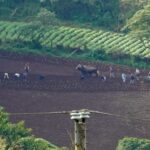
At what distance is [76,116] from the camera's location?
15.4m

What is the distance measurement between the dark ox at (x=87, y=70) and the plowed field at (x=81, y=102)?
A: 0.43 metres

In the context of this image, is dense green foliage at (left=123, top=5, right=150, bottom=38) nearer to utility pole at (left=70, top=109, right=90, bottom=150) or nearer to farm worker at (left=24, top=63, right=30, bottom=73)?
farm worker at (left=24, top=63, right=30, bottom=73)

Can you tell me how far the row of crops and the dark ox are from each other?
4397mm

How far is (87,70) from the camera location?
5825 cm

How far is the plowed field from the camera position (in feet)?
173

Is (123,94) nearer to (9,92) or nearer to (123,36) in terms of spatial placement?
(9,92)

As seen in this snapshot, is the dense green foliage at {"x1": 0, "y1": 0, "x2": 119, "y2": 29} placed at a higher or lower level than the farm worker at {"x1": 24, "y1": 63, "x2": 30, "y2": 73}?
higher

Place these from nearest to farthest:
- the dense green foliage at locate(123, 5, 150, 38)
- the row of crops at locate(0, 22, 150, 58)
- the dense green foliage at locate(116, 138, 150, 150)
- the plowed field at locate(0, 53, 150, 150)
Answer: the dense green foliage at locate(116, 138, 150, 150) → the plowed field at locate(0, 53, 150, 150) → the row of crops at locate(0, 22, 150, 58) → the dense green foliage at locate(123, 5, 150, 38)

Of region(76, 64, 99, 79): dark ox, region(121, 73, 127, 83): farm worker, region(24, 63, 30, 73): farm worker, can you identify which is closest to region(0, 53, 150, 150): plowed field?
region(121, 73, 127, 83): farm worker

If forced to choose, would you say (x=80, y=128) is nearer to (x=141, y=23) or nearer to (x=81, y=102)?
(x=81, y=102)

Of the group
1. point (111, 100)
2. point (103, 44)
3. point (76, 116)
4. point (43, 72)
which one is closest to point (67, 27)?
point (103, 44)

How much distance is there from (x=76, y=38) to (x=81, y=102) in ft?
36.5

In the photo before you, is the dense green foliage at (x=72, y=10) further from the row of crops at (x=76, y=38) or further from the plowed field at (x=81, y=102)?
the plowed field at (x=81, y=102)

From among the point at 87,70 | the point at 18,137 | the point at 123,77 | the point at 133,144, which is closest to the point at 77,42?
the point at 87,70
